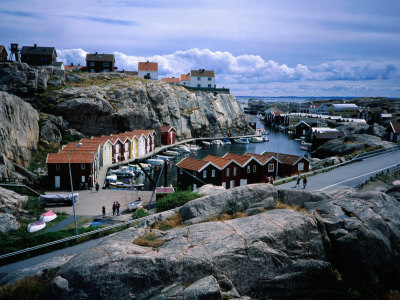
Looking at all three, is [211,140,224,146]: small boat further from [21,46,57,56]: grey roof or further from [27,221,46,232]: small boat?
[27,221,46,232]: small boat

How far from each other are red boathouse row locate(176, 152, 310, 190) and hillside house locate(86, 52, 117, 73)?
76073mm

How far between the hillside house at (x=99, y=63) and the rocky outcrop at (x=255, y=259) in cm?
10300

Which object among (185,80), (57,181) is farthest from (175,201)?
(185,80)

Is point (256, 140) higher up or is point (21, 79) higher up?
point (21, 79)

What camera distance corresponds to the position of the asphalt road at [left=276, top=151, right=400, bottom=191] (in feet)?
106

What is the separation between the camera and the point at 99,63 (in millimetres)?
106875

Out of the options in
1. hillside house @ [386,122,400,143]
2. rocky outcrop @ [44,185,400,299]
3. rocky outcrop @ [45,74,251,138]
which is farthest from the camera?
rocky outcrop @ [45,74,251,138]

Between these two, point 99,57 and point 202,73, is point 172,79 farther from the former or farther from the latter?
point 99,57

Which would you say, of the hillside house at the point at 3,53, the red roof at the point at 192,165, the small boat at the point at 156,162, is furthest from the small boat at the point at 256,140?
the hillside house at the point at 3,53

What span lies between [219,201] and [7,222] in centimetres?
2091

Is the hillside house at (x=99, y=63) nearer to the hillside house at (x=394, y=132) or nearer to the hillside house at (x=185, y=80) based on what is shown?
the hillside house at (x=185, y=80)

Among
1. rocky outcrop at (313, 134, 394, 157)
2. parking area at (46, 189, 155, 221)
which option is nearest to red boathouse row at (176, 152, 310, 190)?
parking area at (46, 189, 155, 221)

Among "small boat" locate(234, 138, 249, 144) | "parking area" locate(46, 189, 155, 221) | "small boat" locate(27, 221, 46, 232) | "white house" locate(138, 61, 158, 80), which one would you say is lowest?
"small boat" locate(234, 138, 249, 144)

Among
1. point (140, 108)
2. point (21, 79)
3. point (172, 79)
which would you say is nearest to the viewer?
point (21, 79)
